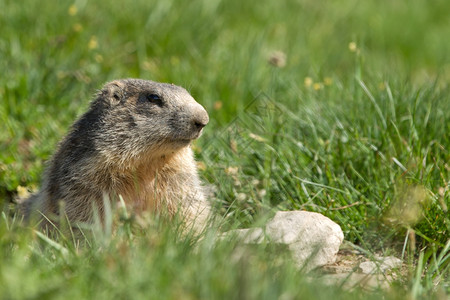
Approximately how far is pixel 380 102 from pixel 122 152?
7.22 ft

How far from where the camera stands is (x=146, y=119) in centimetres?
439

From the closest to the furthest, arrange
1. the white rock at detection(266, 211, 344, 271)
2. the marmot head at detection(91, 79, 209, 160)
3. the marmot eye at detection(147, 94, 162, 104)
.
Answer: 1. the white rock at detection(266, 211, 344, 271)
2. the marmot head at detection(91, 79, 209, 160)
3. the marmot eye at detection(147, 94, 162, 104)

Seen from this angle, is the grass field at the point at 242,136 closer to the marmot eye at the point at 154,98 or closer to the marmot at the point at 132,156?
the marmot at the point at 132,156

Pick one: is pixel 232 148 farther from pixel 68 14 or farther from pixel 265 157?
pixel 68 14

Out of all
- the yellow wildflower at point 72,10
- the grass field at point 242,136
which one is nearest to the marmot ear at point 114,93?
the grass field at point 242,136

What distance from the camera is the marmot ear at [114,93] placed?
4539 millimetres

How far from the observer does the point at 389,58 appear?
26.3 ft

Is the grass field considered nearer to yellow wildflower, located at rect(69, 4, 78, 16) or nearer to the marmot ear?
yellow wildflower, located at rect(69, 4, 78, 16)

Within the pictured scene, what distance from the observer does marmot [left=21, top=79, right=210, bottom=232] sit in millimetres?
4266

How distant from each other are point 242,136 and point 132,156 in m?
1.18

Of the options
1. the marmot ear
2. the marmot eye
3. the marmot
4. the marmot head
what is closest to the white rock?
the marmot

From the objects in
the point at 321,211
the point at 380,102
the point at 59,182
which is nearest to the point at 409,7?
the point at 380,102

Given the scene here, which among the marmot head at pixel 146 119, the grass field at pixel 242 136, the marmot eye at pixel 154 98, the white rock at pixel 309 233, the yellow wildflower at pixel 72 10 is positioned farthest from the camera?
the yellow wildflower at pixel 72 10

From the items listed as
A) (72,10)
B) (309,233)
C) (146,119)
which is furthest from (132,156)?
(72,10)
